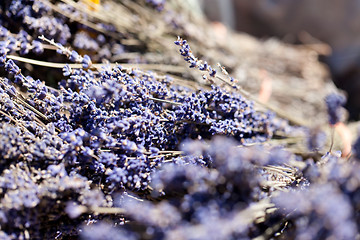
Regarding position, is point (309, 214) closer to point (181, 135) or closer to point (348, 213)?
point (348, 213)

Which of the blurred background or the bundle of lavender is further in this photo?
the blurred background

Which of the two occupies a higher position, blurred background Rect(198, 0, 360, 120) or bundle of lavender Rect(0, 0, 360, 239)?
blurred background Rect(198, 0, 360, 120)

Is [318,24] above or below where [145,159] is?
above

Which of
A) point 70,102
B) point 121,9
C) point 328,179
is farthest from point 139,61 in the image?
point 328,179

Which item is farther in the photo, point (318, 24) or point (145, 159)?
point (318, 24)
